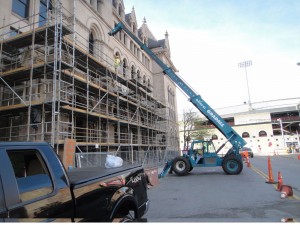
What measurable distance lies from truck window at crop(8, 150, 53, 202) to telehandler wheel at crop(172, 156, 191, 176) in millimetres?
13614

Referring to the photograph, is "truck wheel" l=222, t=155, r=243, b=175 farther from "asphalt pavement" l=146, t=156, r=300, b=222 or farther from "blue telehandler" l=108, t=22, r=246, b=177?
"asphalt pavement" l=146, t=156, r=300, b=222

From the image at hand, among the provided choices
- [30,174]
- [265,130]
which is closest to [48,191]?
[30,174]

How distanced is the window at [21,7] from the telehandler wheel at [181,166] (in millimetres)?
13560

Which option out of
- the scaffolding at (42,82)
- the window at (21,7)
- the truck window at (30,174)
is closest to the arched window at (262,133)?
the scaffolding at (42,82)

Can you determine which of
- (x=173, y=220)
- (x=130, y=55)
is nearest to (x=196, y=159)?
(x=173, y=220)

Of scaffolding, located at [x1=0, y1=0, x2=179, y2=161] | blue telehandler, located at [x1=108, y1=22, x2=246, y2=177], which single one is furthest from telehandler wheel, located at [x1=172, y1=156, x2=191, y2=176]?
scaffolding, located at [x1=0, y1=0, x2=179, y2=161]

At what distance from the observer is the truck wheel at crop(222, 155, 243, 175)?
49.7 feet

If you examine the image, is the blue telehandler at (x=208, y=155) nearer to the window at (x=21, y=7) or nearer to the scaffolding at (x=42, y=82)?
the scaffolding at (x=42, y=82)

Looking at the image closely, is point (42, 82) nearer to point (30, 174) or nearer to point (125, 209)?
point (125, 209)

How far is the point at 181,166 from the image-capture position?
52.5 feet

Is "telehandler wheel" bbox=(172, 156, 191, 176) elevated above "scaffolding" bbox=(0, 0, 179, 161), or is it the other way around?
"scaffolding" bbox=(0, 0, 179, 161)

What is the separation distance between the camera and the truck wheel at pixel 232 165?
596 inches

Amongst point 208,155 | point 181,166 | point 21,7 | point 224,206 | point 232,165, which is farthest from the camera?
point 208,155

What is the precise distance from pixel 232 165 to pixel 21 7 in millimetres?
16579
